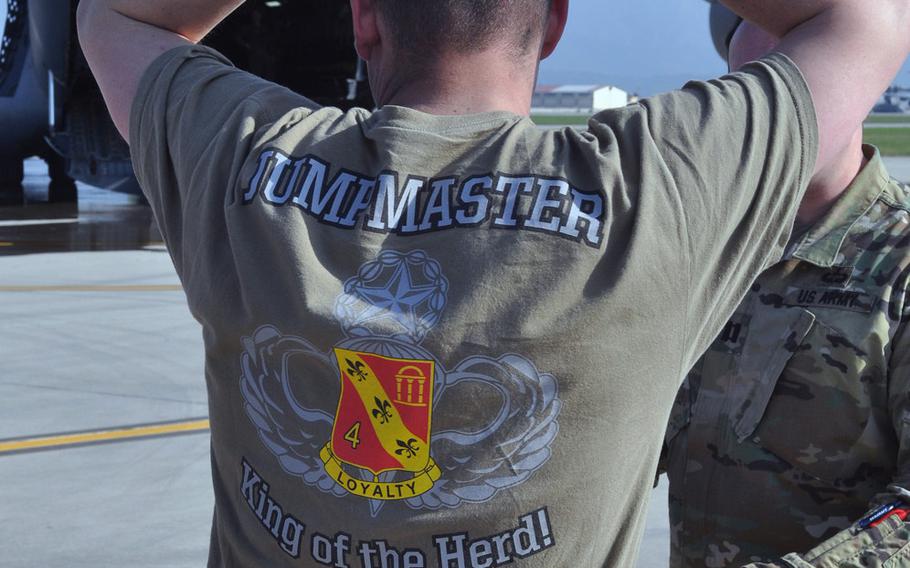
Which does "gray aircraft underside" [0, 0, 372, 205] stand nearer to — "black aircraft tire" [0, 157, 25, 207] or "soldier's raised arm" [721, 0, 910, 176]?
"black aircraft tire" [0, 157, 25, 207]

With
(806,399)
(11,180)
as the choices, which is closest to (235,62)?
(11,180)

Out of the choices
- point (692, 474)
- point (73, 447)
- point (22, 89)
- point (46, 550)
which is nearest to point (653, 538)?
point (692, 474)

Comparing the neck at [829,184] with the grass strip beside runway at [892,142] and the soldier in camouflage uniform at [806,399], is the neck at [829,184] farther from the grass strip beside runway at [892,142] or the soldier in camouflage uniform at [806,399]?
the grass strip beside runway at [892,142]

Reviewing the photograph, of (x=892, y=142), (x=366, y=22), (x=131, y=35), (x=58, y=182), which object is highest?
(x=366, y=22)

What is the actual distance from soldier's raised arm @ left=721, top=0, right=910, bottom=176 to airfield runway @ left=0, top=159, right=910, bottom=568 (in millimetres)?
3175

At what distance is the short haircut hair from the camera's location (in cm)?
137

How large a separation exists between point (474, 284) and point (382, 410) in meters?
0.20

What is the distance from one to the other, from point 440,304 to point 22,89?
1995 cm

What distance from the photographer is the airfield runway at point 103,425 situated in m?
4.40

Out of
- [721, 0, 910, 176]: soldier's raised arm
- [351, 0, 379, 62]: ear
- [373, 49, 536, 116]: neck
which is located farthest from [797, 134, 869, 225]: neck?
[351, 0, 379, 62]: ear

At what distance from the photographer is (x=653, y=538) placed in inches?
177

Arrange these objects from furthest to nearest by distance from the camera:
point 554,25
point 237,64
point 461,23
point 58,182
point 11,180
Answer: point 58,182 → point 11,180 → point 237,64 → point 554,25 → point 461,23

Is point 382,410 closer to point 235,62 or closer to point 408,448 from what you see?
point 408,448

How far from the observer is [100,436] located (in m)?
5.71
